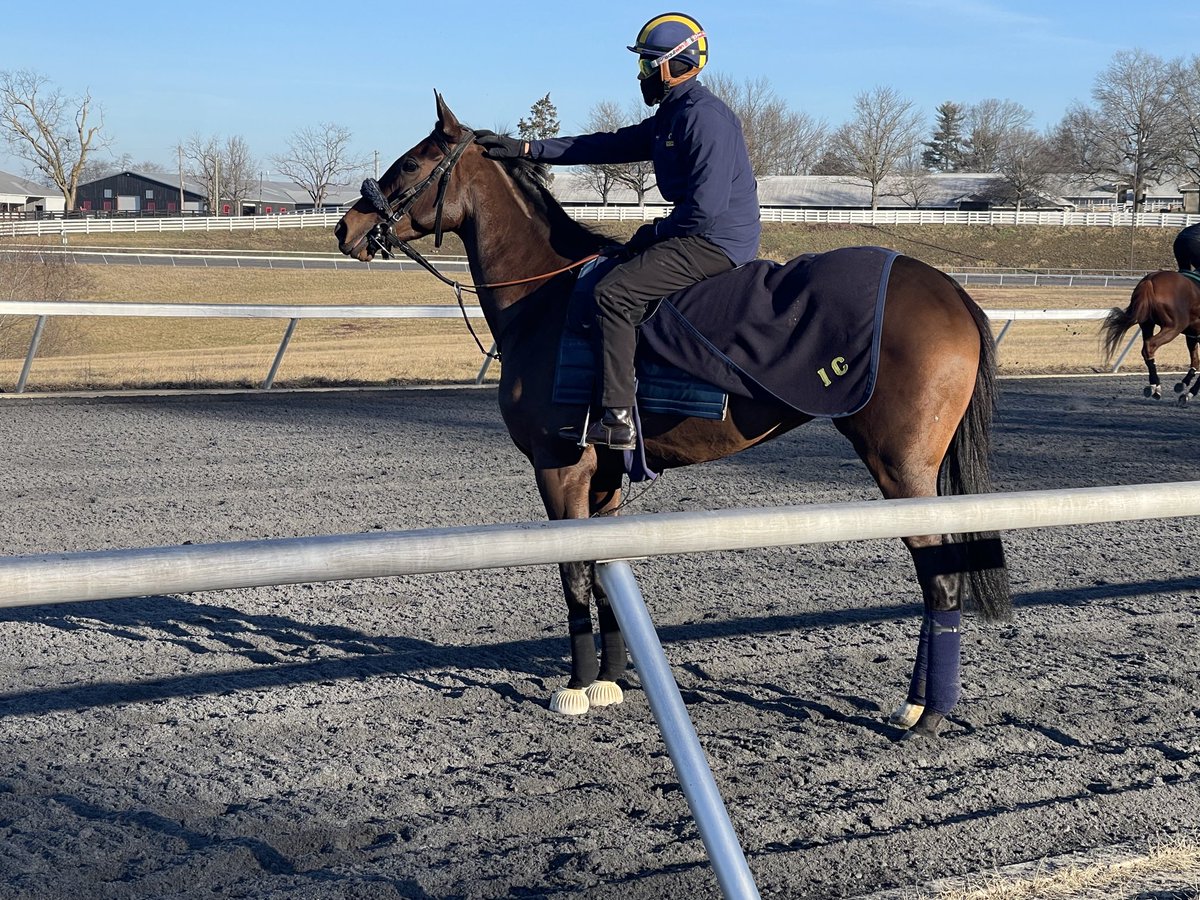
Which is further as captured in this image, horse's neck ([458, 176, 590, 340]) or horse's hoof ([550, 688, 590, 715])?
horse's neck ([458, 176, 590, 340])

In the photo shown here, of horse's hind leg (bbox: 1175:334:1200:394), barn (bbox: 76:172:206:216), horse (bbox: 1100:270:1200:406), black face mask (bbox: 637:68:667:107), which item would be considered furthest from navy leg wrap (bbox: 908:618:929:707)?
barn (bbox: 76:172:206:216)

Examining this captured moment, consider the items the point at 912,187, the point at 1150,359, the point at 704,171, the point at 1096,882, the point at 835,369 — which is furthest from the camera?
the point at 912,187

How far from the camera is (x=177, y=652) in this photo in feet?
18.2

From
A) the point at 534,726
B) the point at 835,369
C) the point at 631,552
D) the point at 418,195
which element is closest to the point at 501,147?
the point at 418,195

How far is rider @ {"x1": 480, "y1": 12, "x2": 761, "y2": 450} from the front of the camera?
196 inches

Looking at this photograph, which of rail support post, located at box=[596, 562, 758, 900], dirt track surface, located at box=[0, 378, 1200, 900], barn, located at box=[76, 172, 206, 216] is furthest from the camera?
barn, located at box=[76, 172, 206, 216]

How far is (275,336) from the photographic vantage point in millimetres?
26891

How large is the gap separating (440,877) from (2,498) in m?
6.48

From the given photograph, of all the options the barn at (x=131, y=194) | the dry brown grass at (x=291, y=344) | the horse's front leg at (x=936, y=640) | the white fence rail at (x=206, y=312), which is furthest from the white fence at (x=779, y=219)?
the horse's front leg at (x=936, y=640)

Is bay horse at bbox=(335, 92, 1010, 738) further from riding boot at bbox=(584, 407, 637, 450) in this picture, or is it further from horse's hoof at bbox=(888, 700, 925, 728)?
riding boot at bbox=(584, 407, 637, 450)

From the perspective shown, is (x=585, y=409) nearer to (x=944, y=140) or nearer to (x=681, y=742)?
(x=681, y=742)

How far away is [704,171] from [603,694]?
2057mm

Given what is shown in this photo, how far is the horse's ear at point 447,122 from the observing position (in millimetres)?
5621

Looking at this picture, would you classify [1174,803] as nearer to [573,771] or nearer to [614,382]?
[573,771]
